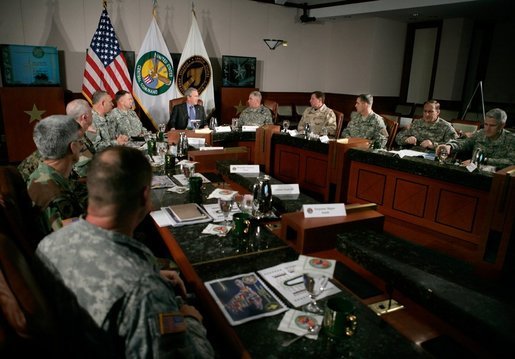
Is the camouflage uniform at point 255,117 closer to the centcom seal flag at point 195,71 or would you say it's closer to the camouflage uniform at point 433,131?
the centcom seal flag at point 195,71

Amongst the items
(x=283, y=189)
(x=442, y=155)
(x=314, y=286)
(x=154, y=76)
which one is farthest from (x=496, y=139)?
(x=154, y=76)

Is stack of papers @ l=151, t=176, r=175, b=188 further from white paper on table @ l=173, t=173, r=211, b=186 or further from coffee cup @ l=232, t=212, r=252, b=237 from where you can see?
A: coffee cup @ l=232, t=212, r=252, b=237

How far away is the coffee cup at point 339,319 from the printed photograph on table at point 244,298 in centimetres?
18

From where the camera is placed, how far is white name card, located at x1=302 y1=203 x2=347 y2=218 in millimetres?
1959

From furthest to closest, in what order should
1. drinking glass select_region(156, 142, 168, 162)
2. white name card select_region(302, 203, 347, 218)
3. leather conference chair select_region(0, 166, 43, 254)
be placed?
drinking glass select_region(156, 142, 168, 162), white name card select_region(302, 203, 347, 218), leather conference chair select_region(0, 166, 43, 254)

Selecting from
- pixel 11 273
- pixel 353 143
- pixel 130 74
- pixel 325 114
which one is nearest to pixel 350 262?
pixel 11 273

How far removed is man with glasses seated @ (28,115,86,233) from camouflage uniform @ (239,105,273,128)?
13.5 feet

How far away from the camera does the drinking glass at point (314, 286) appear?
50.1 inches

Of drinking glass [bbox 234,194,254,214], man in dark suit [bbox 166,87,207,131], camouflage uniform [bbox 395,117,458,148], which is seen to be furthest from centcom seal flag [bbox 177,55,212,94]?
drinking glass [bbox 234,194,254,214]

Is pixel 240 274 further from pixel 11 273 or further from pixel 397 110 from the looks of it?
pixel 397 110

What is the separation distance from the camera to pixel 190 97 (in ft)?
18.3

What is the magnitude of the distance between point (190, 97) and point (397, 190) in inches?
134

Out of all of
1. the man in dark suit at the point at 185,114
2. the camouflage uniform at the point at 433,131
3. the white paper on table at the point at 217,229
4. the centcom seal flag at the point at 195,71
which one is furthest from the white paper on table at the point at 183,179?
the centcom seal flag at the point at 195,71

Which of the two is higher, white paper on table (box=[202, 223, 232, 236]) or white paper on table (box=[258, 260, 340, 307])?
white paper on table (box=[202, 223, 232, 236])
